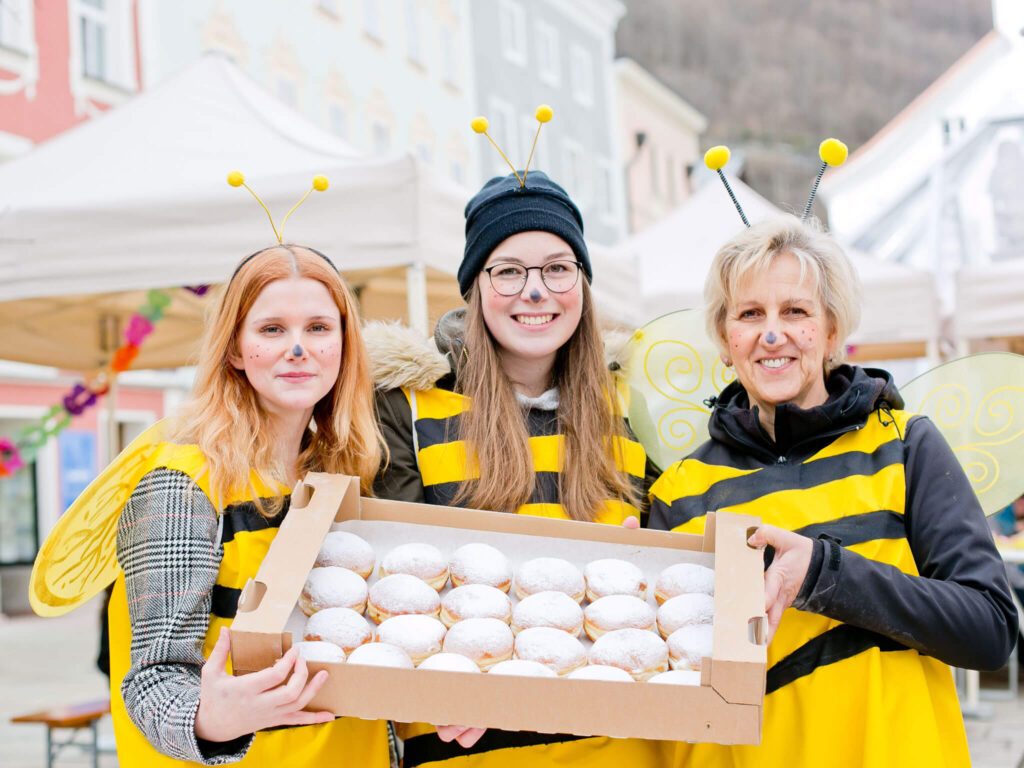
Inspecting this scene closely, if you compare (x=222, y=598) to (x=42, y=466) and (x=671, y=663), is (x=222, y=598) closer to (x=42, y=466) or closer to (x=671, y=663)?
(x=671, y=663)

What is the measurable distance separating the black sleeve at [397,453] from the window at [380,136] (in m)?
16.4

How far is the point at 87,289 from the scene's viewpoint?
153 inches

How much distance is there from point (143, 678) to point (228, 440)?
41 centimetres

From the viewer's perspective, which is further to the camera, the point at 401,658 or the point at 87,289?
the point at 87,289

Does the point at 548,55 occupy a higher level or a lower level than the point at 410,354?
higher

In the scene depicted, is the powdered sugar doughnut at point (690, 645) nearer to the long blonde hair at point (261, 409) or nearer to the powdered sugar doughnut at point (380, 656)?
the powdered sugar doughnut at point (380, 656)

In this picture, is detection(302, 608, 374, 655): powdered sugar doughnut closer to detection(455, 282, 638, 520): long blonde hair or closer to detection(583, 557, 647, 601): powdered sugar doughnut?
detection(583, 557, 647, 601): powdered sugar doughnut

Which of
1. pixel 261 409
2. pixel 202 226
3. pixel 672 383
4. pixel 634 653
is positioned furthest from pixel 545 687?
pixel 202 226

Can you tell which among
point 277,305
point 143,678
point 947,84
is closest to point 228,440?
point 277,305

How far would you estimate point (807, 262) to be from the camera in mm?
1940

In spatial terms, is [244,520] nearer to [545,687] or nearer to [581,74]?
[545,687]

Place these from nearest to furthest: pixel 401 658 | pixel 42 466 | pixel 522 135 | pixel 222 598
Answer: pixel 401 658 < pixel 222 598 < pixel 42 466 < pixel 522 135

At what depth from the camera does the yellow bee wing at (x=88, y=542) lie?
1.80m

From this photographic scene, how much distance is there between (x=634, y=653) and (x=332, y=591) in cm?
47
